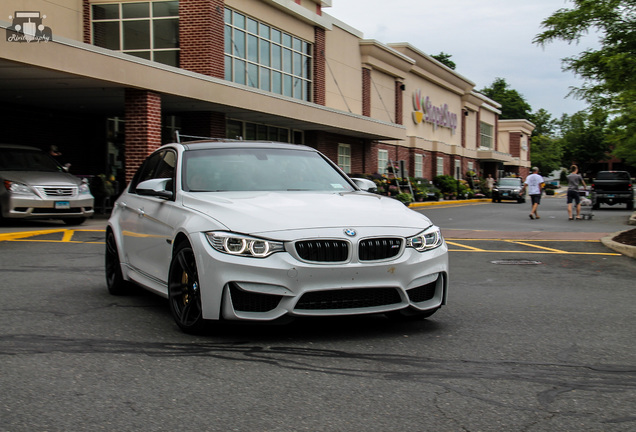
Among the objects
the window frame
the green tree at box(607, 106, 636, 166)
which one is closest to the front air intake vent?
the green tree at box(607, 106, 636, 166)

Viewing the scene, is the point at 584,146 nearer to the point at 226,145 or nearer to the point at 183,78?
the point at 183,78

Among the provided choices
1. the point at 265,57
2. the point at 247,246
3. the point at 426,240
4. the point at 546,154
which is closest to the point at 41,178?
the point at 247,246

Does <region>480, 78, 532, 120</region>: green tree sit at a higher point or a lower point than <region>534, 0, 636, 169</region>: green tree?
higher

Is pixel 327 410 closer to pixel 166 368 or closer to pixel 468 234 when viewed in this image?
pixel 166 368

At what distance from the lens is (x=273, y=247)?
5.20 metres

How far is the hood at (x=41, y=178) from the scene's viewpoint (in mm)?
15477

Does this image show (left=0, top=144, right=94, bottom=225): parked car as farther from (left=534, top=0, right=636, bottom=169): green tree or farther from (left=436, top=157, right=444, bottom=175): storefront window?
(left=436, top=157, right=444, bottom=175): storefront window

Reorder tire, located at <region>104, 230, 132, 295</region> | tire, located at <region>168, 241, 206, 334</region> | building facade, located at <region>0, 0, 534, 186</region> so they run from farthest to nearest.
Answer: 1. building facade, located at <region>0, 0, 534, 186</region>
2. tire, located at <region>104, 230, 132, 295</region>
3. tire, located at <region>168, 241, 206, 334</region>

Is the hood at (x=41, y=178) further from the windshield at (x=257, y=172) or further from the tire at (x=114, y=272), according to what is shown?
the windshield at (x=257, y=172)

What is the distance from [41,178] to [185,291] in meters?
11.4

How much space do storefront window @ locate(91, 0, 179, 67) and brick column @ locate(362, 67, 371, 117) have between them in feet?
49.2

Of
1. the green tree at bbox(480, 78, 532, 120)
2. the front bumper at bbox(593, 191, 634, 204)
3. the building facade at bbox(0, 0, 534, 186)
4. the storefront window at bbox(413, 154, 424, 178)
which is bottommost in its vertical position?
the front bumper at bbox(593, 191, 634, 204)

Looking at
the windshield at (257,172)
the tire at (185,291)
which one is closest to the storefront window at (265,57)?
the windshield at (257,172)

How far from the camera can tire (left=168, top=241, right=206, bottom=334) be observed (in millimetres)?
5477
